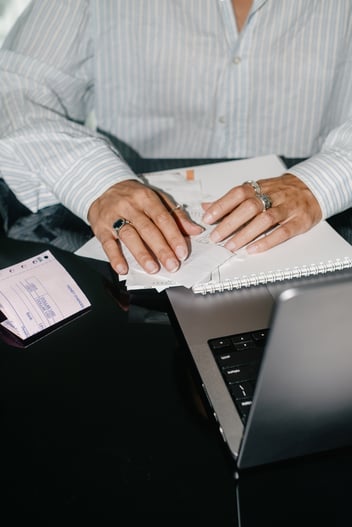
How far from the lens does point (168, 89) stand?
119 cm

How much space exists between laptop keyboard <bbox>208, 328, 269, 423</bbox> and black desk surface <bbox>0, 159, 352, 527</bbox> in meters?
0.04

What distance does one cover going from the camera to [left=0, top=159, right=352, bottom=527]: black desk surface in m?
0.47

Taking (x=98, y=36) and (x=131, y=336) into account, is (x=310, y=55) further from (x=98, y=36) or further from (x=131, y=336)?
(x=131, y=336)

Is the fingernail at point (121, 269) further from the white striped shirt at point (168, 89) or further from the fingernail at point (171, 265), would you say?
the white striped shirt at point (168, 89)

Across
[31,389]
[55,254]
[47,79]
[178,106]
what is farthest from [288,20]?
[31,389]

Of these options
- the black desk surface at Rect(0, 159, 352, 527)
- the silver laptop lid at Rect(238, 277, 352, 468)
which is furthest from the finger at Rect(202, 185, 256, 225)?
the silver laptop lid at Rect(238, 277, 352, 468)

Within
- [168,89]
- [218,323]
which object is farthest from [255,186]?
[168,89]

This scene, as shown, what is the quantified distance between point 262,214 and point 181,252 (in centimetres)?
15

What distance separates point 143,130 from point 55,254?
22.5 inches

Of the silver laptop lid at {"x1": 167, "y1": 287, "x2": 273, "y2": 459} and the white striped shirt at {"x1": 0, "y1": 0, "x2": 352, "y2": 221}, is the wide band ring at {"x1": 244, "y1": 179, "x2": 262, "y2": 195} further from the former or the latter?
the silver laptop lid at {"x1": 167, "y1": 287, "x2": 273, "y2": 459}

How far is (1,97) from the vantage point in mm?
1041

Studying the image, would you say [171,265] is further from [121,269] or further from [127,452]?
[127,452]

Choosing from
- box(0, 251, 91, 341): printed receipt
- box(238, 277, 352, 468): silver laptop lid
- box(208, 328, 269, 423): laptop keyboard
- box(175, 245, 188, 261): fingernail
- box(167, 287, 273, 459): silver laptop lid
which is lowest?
box(0, 251, 91, 341): printed receipt

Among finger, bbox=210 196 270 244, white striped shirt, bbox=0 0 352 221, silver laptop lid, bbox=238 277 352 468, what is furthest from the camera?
white striped shirt, bbox=0 0 352 221
